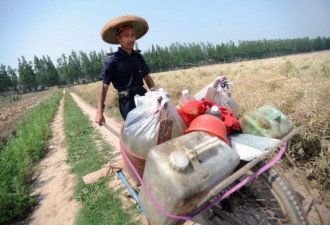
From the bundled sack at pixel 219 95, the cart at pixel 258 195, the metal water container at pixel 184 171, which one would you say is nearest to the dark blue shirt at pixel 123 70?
the bundled sack at pixel 219 95

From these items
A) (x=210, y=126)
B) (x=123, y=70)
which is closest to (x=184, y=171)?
(x=210, y=126)

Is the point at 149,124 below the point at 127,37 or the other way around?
below

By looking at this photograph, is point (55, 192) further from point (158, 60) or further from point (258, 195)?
point (158, 60)

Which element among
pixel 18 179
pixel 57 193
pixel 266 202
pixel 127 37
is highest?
pixel 127 37

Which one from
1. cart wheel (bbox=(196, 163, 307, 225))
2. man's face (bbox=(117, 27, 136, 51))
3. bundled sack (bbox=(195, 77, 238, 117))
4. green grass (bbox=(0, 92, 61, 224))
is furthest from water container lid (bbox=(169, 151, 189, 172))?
green grass (bbox=(0, 92, 61, 224))

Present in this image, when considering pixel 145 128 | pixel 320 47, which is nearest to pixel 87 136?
pixel 145 128

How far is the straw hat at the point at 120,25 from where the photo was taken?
2.27 m

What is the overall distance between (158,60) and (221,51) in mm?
23881

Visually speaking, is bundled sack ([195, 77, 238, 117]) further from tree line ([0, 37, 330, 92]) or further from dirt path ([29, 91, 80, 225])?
tree line ([0, 37, 330, 92])

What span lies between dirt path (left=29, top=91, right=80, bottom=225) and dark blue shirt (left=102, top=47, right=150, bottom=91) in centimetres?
210

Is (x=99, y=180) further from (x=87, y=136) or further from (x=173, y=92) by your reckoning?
(x=173, y=92)

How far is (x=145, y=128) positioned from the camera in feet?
4.59

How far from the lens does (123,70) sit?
2494mm

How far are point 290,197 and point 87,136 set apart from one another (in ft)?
20.4
